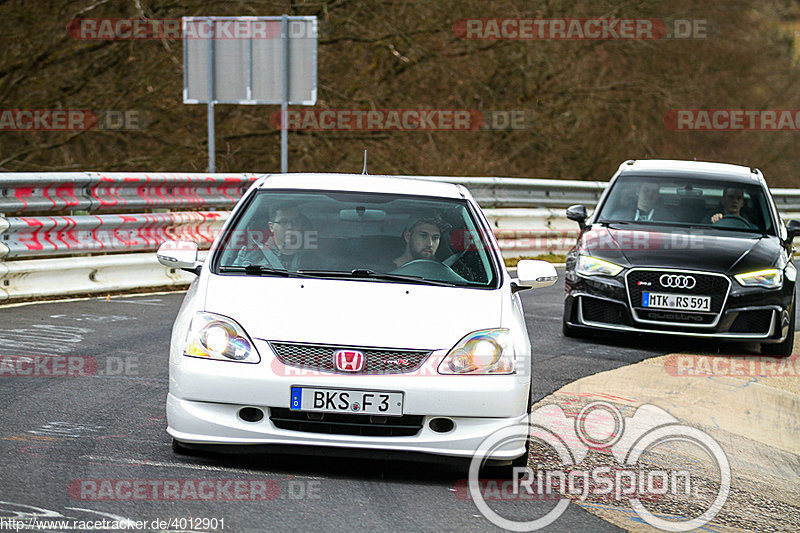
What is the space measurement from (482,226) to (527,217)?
11327 mm

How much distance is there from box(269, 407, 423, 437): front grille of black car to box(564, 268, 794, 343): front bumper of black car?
5139 millimetres

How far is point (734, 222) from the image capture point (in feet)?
36.7

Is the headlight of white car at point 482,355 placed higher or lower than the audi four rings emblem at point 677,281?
higher

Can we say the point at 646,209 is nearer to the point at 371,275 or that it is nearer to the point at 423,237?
the point at 423,237

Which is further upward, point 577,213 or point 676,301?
point 577,213

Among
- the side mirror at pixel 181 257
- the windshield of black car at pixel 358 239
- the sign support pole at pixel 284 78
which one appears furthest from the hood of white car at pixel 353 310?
the sign support pole at pixel 284 78

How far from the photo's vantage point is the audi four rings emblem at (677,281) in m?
10.1

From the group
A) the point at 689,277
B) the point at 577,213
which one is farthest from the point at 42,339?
the point at 689,277

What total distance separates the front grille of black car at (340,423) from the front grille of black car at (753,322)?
5.49 m

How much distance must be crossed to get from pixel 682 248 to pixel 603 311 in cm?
90

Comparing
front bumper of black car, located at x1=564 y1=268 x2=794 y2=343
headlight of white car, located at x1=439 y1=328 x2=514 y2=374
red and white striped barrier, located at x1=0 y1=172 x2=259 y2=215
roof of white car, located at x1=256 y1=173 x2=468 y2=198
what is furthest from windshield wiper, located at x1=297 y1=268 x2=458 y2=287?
red and white striped barrier, located at x1=0 y1=172 x2=259 y2=215

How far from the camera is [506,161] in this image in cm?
2523

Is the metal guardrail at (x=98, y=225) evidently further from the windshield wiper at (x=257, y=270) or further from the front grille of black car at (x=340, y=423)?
the front grille of black car at (x=340, y=423)

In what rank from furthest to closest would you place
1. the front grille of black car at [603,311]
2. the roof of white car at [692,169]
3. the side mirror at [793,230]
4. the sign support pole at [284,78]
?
the sign support pole at [284,78], the roof of white car at [692,169], the side mirror at [793,230], the front grille of black car at [603,311]
